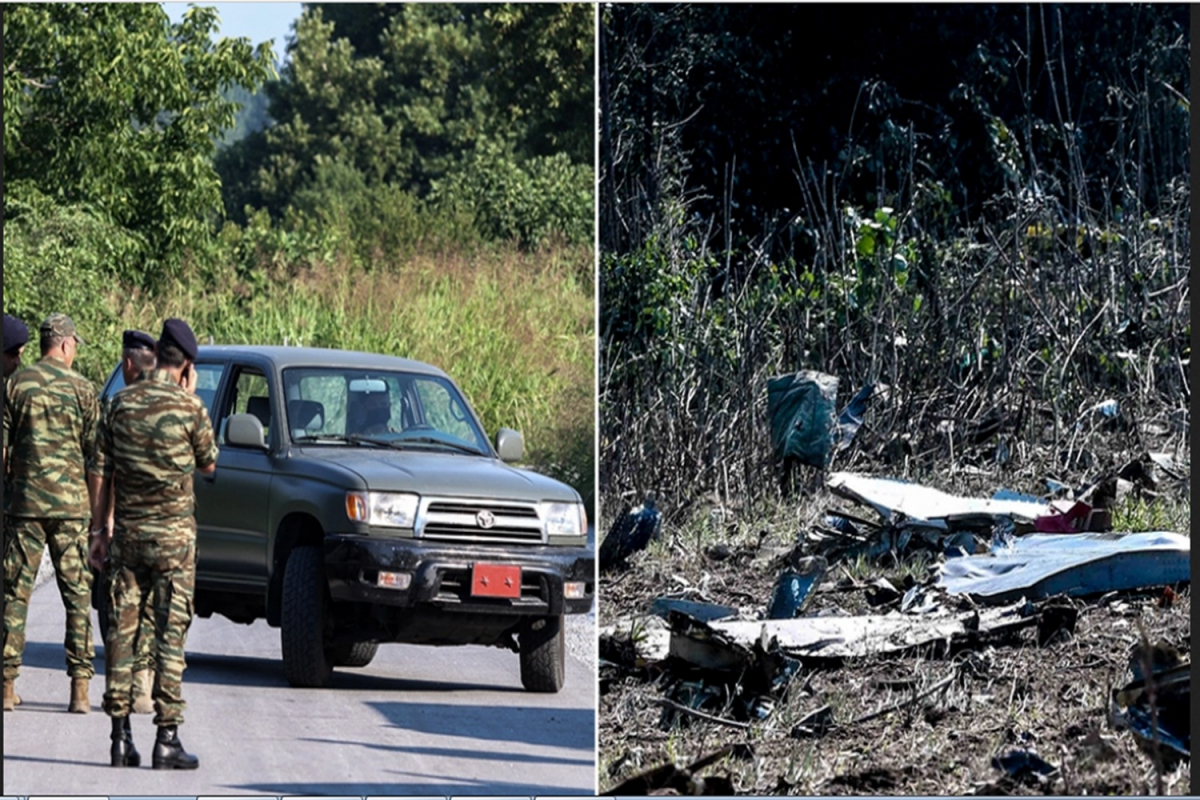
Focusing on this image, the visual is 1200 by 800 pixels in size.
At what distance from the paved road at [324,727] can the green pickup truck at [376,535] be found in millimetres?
Result: 211

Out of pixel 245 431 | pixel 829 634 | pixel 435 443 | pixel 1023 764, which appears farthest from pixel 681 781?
pixel 245 431

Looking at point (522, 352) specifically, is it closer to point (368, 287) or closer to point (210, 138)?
point (368, 287)

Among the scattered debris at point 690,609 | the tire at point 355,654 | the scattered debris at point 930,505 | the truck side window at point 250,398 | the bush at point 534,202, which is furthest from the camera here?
the bush at point 534,202

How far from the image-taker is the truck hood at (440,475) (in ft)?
26.5

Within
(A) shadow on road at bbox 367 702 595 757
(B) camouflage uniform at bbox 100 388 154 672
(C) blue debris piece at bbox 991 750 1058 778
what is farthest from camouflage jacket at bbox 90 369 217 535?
(C) blue debris piece at bbox 991 750 1058 778

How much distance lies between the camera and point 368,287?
1091 centimetres

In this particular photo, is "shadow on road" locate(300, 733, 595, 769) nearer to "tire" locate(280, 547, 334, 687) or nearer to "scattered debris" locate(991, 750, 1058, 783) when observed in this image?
"tire" locate(280, 547, 334, 687)

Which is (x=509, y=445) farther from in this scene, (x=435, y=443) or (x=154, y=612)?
(x=154, y=612)

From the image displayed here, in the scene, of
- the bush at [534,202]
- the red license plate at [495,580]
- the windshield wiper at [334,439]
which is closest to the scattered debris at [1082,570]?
the red license plate at [495,580]

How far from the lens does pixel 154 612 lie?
6746 mm

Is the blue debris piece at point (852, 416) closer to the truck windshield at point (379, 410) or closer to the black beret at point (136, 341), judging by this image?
the truck windshield at point (379, 410)

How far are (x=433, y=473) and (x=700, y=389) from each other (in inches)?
62.5

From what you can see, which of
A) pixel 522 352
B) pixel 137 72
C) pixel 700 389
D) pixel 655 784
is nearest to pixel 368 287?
pixel 522 352

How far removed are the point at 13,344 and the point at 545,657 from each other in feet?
8.69
